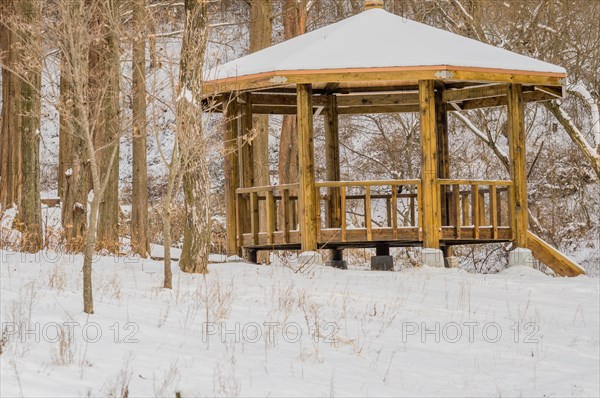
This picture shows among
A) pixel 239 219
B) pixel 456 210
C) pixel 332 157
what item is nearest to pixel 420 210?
pixel 456 210

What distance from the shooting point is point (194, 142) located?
41.2 feet

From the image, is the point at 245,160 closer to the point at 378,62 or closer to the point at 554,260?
the point at 378,62

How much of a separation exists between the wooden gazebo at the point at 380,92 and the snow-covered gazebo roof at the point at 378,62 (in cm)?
2

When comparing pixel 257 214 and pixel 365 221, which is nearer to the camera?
pixel 365 221

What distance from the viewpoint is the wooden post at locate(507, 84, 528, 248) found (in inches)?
694

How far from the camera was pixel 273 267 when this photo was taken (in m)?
16.3

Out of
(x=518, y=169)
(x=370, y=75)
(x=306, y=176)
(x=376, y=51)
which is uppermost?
(x=376, y=51)

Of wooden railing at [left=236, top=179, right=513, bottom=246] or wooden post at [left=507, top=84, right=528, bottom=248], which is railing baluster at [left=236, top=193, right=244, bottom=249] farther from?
wooden post at [left=507, top=84, right=528, bottom=248]

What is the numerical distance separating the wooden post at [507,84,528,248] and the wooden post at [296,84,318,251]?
12.1 feet

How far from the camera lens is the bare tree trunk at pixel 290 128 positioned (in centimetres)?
2642

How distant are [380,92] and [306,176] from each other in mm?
4321

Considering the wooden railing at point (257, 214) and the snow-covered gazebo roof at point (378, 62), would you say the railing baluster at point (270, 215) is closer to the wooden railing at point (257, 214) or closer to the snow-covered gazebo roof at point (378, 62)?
the wooden railing at point (257, 214)

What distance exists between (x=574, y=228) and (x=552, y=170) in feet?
10.1

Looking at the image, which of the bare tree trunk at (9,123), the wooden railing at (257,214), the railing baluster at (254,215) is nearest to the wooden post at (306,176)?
the wooden railing at (257,214)
